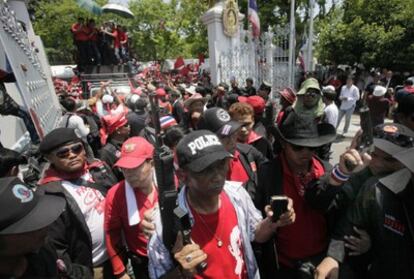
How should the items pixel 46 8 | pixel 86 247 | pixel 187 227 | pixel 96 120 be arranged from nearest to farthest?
1. pixel 187 227
2. pixel 86 247
3. pixel 96 120
4. pixel 46 8

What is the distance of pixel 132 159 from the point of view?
246cm

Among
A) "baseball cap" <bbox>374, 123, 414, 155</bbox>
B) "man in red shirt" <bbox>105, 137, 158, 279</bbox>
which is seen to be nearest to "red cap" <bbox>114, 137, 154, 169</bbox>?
"man in red shirt" <bbox>105, 137, 158, 279</bbox>

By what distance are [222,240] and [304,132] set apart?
89cm

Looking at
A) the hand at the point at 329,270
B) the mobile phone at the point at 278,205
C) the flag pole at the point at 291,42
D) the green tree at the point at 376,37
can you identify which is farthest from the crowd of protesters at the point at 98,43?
the hand at the point at 329,270

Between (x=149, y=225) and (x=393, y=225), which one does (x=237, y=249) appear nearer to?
(x=149, y=225)

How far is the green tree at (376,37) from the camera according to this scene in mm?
14539

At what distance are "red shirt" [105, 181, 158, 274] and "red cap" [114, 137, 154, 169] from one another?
0.20 m

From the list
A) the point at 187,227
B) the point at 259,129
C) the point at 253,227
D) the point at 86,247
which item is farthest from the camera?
the point at 259,129

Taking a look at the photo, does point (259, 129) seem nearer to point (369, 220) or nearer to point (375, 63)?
point (369, 220)

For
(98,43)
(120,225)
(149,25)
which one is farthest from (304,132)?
(149,25)

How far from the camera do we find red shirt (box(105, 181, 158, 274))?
2436mm

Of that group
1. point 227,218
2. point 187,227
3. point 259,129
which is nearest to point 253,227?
point 227,218

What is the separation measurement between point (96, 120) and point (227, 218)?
516 centimetres

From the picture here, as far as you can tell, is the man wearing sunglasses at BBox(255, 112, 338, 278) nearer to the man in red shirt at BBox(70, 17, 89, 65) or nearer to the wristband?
the wristband
